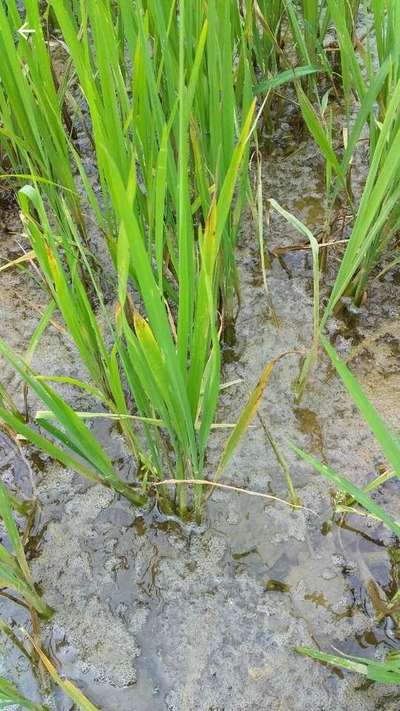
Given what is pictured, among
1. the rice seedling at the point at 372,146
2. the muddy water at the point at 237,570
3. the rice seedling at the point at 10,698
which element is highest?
the rice seedling at the point at 372,146

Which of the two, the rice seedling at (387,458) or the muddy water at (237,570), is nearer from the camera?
the rice seedling at (387,458)

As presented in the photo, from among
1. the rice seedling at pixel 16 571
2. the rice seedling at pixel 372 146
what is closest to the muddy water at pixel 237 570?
the rice seedling at pixel 16 571

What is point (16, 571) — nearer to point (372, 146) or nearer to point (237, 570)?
point (237, 570)

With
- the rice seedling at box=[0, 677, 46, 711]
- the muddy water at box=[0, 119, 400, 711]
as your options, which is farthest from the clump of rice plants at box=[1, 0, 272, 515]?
the rice seedling at box=[0, 677, 46, 711]

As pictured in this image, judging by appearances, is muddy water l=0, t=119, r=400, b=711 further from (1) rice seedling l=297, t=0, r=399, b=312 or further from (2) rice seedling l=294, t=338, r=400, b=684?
(1) rice seedling l=297, t=0, r=399, b=312

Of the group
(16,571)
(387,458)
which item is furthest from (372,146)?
(16,571)

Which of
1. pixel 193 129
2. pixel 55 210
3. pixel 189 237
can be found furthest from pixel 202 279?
pixel 55 210

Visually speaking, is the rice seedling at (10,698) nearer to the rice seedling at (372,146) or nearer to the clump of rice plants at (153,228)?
the clump of rice plants at (153,228)

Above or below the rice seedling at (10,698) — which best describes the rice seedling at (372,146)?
above
